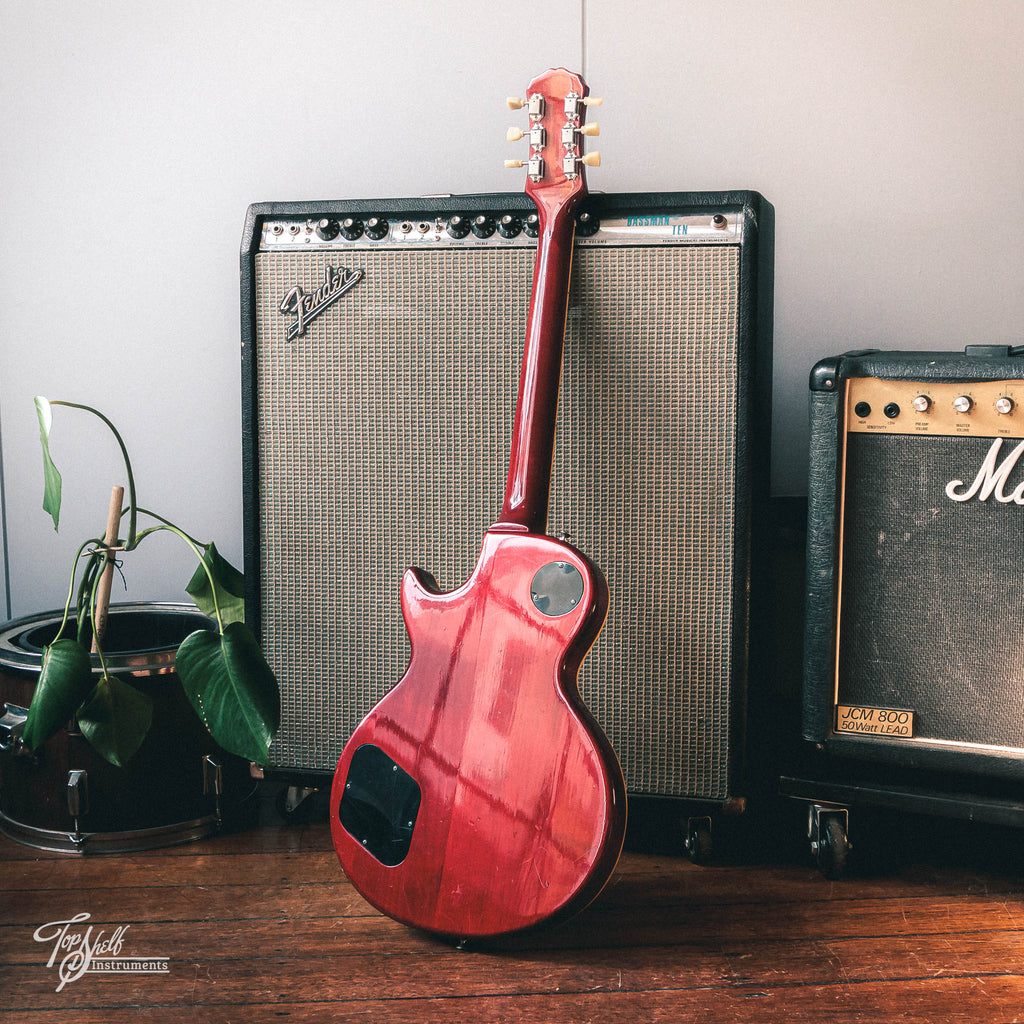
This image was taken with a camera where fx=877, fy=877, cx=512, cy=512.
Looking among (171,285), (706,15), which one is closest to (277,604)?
(171,285)

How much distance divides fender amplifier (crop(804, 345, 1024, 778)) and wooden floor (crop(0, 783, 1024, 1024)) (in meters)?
0.17

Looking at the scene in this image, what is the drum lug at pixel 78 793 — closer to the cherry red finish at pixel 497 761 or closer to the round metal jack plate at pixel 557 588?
the cherry red finish at pixel 497 761

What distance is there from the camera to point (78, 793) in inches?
42.9

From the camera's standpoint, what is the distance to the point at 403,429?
3.64 ft

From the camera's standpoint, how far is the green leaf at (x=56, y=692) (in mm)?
989

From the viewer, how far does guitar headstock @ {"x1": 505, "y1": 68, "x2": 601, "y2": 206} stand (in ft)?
Result: 3.35

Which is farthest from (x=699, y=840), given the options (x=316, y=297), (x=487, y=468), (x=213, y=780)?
(x=316, y=297)

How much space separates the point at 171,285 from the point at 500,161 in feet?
1.88

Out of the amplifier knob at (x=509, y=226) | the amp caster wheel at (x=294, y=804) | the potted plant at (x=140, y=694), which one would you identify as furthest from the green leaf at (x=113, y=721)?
the amplifier knob at (x=509, y=226)

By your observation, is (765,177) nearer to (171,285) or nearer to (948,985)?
(171,285)

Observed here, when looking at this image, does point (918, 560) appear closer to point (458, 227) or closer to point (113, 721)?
point (458, 227)

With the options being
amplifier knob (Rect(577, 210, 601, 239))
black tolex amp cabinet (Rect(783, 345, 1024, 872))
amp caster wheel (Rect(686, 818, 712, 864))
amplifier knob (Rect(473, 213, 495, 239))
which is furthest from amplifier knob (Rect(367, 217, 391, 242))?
amp caster wheel (Rect(686, 818, 712, 864))

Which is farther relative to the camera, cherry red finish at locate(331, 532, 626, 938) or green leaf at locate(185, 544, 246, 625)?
green leaf at locate(185, 544, 246, 625)

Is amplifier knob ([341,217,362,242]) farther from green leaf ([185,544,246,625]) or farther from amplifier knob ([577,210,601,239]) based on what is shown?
green leaf ([185,544,246,625])
